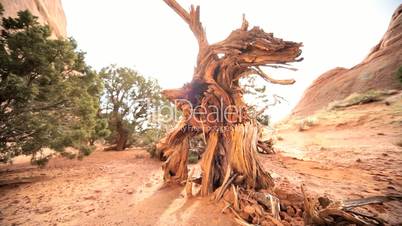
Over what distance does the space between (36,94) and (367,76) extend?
31.6 m

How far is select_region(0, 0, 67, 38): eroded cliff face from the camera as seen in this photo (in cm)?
1263

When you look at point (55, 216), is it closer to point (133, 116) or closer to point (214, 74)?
point (214, 74)

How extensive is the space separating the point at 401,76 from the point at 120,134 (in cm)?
2258

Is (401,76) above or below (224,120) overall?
above

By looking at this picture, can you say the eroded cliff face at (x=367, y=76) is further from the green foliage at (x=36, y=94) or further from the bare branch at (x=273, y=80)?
the green foliage at (x=36, y=94)

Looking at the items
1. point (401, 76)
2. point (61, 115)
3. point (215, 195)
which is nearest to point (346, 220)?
point (215, 195)

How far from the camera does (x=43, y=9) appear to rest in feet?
62.3

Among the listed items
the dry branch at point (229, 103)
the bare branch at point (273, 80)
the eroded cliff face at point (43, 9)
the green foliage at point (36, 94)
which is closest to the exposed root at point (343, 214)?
the dry branch at point (229, 103)

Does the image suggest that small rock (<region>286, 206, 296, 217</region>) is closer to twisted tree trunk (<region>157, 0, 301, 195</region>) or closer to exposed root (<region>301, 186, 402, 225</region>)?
exposed root (<region>301, 186, 402, 225</region>)

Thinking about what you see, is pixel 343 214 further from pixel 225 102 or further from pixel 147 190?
pixel 147 190

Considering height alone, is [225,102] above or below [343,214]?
above

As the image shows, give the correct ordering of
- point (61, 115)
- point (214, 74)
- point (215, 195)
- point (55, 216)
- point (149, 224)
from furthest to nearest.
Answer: point (61, 115) < point (214, 74) < point (215, 195) < point (55, 216) < point (149, 224)

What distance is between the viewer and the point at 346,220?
7.57ft

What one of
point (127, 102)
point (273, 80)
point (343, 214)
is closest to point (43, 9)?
point (127, 102)
